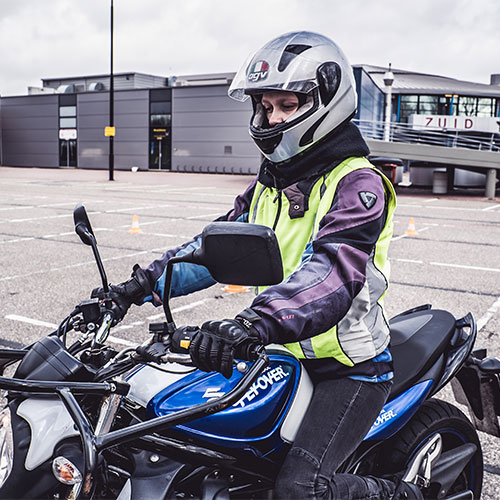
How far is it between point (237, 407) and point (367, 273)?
623mm

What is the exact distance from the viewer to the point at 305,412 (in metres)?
2.06

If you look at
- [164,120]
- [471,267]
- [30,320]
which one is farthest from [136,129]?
[30,320]

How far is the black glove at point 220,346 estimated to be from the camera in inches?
61.9

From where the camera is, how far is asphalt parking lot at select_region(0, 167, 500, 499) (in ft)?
19.3

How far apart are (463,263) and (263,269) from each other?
329 inches

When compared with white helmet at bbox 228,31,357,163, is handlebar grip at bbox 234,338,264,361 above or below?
below

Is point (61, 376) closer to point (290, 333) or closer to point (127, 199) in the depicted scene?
point (290, 333)

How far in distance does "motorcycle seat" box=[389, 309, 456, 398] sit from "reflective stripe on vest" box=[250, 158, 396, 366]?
237 millimetres

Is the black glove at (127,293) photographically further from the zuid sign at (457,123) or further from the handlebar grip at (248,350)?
the zuid sign at (457,123)

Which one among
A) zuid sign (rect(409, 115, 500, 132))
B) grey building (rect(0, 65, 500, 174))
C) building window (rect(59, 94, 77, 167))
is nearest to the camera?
zuid sign (rect(409, 115, 500, 132))

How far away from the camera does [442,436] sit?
252cm

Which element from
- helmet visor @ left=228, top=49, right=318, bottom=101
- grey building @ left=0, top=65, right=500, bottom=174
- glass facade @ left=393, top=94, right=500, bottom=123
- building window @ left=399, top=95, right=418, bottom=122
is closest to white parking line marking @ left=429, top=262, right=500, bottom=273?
helmet visor @ left=228, top=49, right=318, bottom=101

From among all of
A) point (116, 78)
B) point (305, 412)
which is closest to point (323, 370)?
point (305, 412)

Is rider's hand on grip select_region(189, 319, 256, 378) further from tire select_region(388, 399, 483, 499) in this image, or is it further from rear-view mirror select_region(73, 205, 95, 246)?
tire select_region(388, 399, 483, 499)
